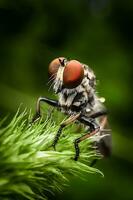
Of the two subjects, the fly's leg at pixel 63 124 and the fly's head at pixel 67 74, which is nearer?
the fly's leg at pixel 63 124

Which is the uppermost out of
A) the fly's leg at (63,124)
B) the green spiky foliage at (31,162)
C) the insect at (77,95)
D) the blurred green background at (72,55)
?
the blurred green background at (72,55)

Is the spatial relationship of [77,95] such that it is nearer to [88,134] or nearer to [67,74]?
[67,74]

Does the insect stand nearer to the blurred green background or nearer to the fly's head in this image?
the fly's head

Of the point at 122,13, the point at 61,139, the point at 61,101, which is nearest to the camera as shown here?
the point at 61,139

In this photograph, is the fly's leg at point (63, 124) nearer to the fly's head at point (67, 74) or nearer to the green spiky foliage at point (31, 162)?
the green spiky foliage at point (31, 162)

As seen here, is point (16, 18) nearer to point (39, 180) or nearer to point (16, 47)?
point (16, 47)

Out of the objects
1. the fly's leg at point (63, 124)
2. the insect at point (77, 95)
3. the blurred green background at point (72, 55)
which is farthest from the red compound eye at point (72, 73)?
the blurred green background at point (72, 55)

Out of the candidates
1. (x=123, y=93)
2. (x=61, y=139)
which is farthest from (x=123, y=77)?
(x=61, y=139)

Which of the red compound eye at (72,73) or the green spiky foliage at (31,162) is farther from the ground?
the red compound eye at (72,73)
